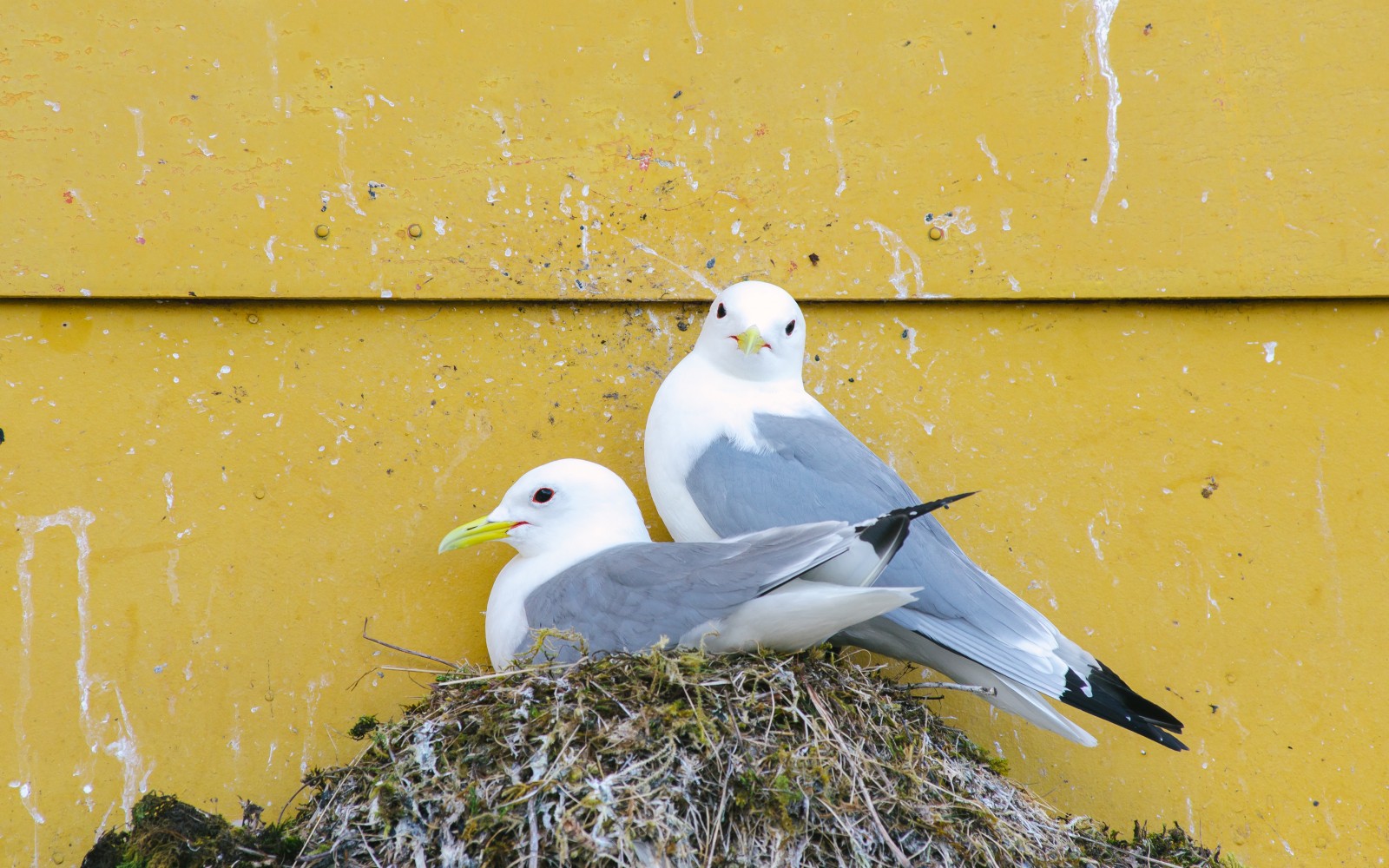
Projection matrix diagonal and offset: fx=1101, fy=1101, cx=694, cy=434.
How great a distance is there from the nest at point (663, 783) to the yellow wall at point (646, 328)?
0.45 meters

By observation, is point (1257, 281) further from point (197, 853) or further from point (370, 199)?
point (197, 853)

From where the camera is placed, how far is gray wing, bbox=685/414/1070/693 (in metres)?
1.93

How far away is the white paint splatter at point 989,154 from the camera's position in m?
2.41

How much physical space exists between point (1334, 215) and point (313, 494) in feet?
7.41

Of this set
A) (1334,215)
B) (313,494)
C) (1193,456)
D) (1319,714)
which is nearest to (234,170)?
(313,494)

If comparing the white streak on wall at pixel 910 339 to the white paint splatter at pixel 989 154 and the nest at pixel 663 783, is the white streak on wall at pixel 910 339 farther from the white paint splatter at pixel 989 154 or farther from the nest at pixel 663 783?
the nest at pixel 663 783

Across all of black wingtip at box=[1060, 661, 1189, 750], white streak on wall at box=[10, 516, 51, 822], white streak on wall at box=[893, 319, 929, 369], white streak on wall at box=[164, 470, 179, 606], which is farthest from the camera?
white streak on wall at box=[893, 319, 929, 369]

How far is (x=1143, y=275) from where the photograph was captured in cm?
239

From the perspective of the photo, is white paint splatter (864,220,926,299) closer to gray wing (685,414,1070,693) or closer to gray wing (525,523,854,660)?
gray wing (685,414,1070,693)

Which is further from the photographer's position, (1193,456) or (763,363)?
(1193,456)

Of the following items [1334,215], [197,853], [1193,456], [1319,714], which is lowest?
[197,853]

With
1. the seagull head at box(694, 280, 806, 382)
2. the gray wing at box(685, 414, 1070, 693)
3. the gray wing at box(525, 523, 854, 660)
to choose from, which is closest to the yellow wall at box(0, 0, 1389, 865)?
the seagull head at box(694, 280, 806, 382)

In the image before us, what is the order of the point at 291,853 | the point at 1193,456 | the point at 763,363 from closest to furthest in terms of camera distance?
the point at 291,853, the point at 763,363, the point at 1193,456

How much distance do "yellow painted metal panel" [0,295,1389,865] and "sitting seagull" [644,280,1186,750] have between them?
211mm
